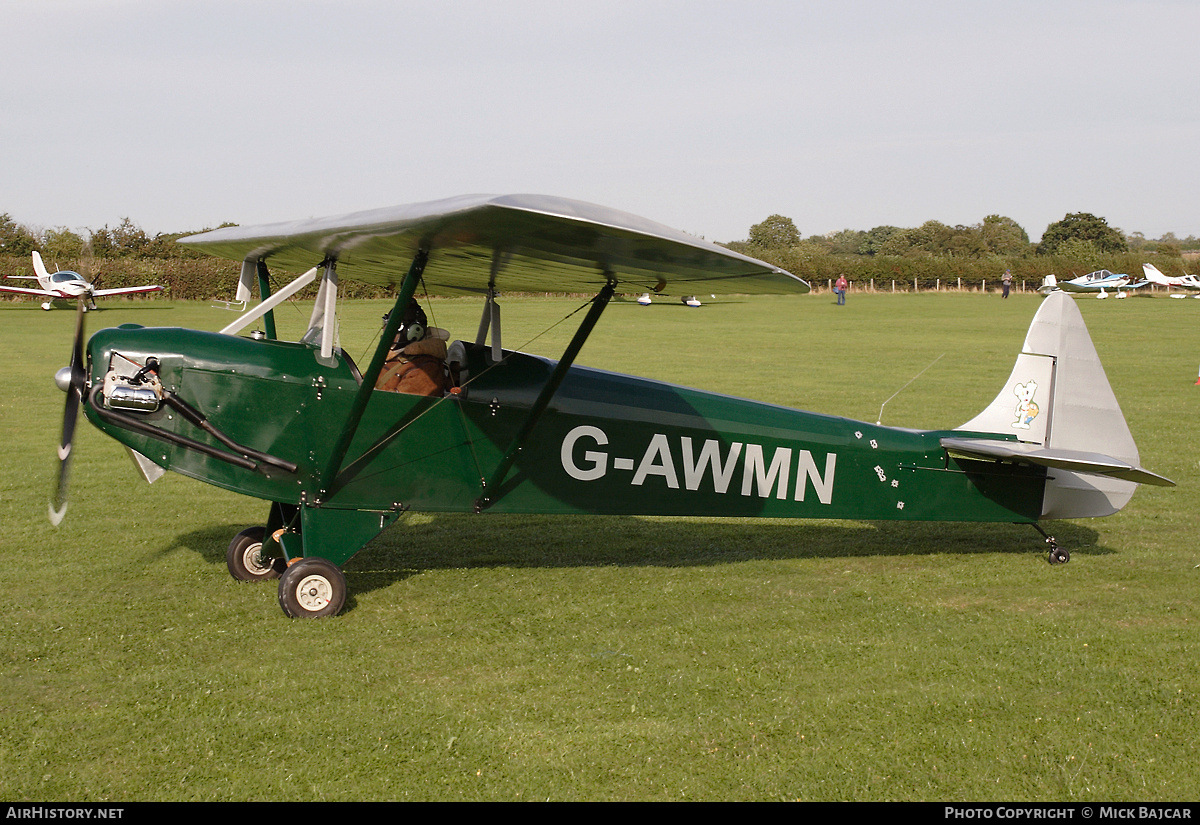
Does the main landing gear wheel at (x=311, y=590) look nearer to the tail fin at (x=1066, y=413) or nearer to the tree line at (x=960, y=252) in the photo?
the tail fin at (x=1066, y=413)

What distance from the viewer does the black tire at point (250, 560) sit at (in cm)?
690

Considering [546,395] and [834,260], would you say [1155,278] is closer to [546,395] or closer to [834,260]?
[834,260]

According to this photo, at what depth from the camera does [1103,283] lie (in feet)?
199

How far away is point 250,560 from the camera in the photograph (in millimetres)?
6918

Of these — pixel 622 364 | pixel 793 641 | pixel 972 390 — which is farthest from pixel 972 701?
pixel 622 364

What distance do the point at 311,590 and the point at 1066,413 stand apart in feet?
18.0

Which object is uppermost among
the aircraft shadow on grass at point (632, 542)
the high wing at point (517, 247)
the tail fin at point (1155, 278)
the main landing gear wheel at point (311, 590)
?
the tail fin at point (1155, 278)

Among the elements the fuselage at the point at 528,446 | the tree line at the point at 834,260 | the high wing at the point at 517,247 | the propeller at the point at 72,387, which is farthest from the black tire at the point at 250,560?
the tree line at the point at 834,260

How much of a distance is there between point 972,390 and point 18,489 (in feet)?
48.8

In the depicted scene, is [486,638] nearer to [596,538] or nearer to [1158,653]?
[596,538]

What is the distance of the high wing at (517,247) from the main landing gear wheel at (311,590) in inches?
75.6

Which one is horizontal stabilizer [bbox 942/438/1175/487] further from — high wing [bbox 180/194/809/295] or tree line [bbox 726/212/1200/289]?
tree line [bbox 726/212/1200/289]

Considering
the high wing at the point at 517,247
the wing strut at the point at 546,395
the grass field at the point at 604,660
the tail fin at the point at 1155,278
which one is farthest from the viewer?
the tail fin at the point at 1155,278

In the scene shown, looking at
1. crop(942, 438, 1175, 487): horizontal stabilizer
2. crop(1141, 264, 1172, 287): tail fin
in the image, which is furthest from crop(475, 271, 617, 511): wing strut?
crop(1141, 264, 1172, 287): tail fin
